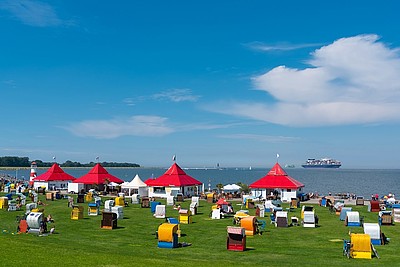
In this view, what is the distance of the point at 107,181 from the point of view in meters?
62.3

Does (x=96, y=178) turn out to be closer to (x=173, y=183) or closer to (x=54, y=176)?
(x=54, y=176)

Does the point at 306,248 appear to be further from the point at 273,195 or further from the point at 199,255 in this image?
the point at 273,195

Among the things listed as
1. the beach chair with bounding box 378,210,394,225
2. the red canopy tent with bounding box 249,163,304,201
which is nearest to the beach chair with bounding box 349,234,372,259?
the beach chair with bounding box 378,210,394,225

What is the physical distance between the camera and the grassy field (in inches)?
622

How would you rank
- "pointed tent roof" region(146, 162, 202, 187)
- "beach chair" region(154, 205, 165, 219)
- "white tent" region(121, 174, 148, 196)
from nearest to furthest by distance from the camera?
"beach chair" region(154, 205, 165, 219), "pointed tent roof" region(146, 162, 202, 187), "white tent" region(121, 174, 148, 196)

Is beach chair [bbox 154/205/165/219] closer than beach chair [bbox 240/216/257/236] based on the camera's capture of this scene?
No

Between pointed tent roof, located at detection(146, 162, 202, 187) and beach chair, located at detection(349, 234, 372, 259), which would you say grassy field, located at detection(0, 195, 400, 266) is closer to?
beach chair, located at detection(349, 234, 372, 259)

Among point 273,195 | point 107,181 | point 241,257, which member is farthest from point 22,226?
point 107,181

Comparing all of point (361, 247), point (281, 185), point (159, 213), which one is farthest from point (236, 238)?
point (281, 185)

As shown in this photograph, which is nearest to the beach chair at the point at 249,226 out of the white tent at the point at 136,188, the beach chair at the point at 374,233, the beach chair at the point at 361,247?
the beach chair at the point at 374,233

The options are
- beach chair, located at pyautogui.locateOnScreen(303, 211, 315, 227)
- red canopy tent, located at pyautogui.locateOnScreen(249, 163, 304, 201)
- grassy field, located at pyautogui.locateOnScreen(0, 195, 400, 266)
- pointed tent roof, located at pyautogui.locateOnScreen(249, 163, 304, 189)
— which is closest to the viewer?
grassy field, located at pyautogui.locateOnScreen(0, 195, 400, 266)

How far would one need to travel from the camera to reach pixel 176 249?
20.3 m

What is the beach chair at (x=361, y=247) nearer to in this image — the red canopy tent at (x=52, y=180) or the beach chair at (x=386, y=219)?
the beach chair at (x=386, y=219)

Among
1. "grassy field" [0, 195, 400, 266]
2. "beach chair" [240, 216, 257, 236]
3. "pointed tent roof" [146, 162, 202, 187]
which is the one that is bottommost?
"grassy field" [0, 195, 400, 266]
